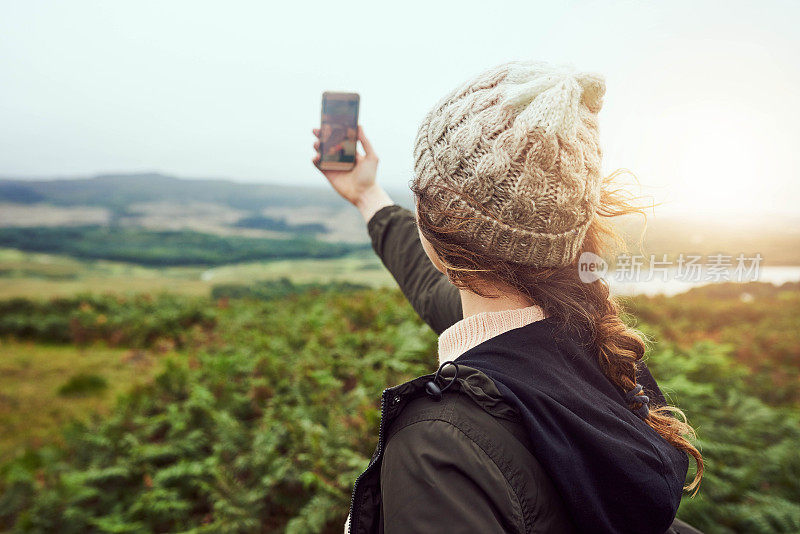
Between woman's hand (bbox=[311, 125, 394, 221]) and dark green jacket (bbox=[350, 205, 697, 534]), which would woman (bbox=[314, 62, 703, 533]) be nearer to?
dark green jacket (bbox=[350, 205, 697, 534])

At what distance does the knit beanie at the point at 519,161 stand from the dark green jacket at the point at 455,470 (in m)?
0.43

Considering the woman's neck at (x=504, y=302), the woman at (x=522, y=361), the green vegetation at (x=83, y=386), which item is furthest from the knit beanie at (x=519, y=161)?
the green vegetation at (x=83, y=386)

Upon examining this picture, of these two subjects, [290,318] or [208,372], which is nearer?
[208,372]

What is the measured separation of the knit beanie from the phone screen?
1.19m

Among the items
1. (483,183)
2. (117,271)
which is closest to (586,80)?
(483,183)

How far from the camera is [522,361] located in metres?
1.26

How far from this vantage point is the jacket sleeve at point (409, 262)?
2344mm

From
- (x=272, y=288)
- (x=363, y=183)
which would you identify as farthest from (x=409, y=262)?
(x=272, y=288)

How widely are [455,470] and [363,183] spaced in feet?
6.33

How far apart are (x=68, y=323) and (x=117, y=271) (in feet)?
19.1

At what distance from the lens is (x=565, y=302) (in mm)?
1445

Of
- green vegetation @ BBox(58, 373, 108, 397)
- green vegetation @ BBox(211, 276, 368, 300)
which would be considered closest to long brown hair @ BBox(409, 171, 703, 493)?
green vegetation @ BBox(58, 373, 108, 397)

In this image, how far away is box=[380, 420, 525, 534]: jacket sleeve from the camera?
0.95 meters

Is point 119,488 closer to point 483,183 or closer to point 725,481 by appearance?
point 483,183
